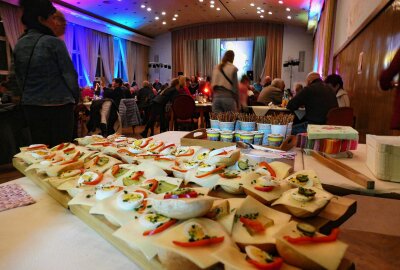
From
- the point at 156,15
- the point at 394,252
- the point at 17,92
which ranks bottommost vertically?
the point at 394,252

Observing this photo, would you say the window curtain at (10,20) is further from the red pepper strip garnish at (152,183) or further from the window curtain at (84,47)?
the red pepper strip garnish at (152,183)

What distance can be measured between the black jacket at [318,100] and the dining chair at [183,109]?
2080mm

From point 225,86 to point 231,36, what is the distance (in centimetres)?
983

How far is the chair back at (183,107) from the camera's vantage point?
16.1ft

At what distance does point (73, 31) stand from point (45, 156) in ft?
31.8

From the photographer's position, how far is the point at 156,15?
1070 centimetres

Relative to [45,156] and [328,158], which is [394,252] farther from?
[45,156]

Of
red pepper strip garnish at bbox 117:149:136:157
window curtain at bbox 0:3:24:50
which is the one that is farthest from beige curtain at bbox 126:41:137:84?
red pepper strip garnish at bbox 117:149:136:157

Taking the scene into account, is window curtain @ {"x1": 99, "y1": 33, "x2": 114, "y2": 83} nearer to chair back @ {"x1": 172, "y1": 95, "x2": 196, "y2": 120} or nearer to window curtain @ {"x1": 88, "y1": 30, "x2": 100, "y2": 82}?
window curtain @ {"x1": 88, "y1": 30, "x2": 100, "y2": 82}

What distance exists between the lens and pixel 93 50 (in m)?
10.4

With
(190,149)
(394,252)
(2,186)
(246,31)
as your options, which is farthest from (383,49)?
(246,31)

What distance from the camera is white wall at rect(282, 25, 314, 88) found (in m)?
12.0

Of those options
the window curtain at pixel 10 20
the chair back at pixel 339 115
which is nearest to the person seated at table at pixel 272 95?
the chair back at pixel 339 115

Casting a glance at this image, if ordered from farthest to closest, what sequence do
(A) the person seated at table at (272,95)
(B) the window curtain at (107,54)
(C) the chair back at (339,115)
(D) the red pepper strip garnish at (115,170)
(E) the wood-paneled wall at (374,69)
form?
1. (B) the window curtain at (107,54)
2. (A) the person seated at table at (272,95)
3. (C) the chair back at (339,115)
4. (E) the wood-paneled wall at (374,69)
5. (D) the red pepper strip garnish at (115,170)
